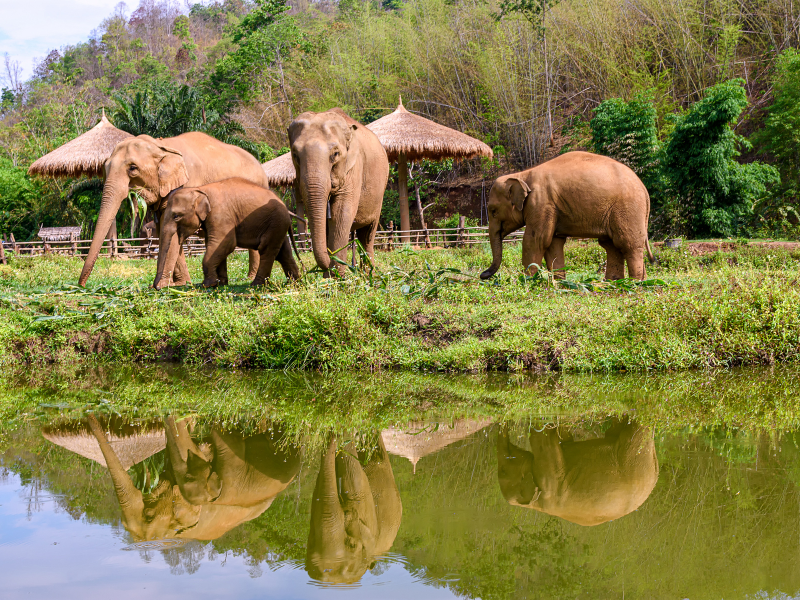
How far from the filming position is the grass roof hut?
18.7 metres

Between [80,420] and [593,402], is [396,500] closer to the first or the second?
[593,402]

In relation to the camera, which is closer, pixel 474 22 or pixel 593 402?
pixel 593 402

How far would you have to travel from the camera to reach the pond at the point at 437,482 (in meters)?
3.06

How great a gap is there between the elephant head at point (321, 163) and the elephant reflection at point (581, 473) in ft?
12.2

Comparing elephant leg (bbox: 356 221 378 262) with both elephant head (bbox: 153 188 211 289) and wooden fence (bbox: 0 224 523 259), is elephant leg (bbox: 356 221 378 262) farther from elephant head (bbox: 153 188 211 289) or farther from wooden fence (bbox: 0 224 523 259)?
wooden fence (bbox: 0 224 523 259)

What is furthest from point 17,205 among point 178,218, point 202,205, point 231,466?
point 231,466

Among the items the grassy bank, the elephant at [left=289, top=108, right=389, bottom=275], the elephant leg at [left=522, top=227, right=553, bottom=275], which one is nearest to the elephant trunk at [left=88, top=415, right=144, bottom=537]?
the grassy bank

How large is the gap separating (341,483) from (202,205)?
5.59m

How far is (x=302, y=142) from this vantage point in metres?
7.91

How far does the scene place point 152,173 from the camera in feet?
30.1

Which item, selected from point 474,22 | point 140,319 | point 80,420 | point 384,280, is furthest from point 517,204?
point 474,22

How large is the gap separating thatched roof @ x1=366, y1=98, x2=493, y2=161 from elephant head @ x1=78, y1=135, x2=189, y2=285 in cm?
981

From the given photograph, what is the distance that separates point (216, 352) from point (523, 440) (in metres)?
3.69

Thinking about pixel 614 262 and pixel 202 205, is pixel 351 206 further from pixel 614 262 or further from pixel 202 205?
pixel 614 262
